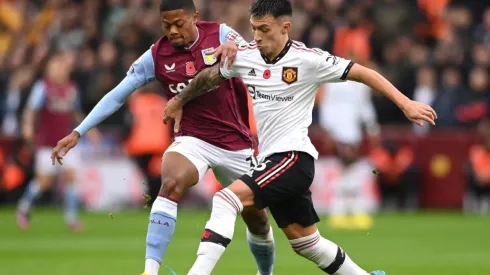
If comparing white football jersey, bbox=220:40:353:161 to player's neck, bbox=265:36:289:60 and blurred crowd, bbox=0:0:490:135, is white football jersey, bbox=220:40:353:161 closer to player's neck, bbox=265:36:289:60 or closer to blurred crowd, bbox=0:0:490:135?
player's neck, bbox=265:36:289:60

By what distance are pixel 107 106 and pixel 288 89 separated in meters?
1.86

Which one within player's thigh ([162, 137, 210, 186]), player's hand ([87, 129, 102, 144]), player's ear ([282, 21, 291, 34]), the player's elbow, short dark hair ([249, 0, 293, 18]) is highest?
→ short dark hair ([249, 0, 293, 18])

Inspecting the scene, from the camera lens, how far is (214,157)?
9.98m

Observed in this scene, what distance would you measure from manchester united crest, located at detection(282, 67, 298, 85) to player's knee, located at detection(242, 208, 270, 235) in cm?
156

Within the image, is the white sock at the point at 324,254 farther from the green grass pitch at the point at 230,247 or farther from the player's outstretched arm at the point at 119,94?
the green grass pitch at the point at 230,247

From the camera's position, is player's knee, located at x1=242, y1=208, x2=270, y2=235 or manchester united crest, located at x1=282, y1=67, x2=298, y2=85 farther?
player's knee, located at x1=242, y1=208, x2=270, y2=235

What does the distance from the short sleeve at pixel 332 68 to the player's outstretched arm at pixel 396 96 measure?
46mm

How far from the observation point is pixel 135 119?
21.3 metres

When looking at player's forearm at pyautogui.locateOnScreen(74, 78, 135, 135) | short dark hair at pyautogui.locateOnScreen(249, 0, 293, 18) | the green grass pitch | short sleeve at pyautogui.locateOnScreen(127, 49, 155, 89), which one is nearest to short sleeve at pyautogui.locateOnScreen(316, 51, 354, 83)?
short dark hair at pyautogui.locateOnScreen(249, 0, 293, 18)

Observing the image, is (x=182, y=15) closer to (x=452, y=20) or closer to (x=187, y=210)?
(x=187, y=210)

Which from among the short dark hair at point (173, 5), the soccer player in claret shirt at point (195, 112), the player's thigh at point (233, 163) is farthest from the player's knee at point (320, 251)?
the short dark hair at point (173, 5)

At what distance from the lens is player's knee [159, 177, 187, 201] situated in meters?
9.52

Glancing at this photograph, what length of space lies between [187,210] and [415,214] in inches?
169

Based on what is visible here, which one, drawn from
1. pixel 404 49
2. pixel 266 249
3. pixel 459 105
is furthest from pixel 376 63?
pixel 266 249
